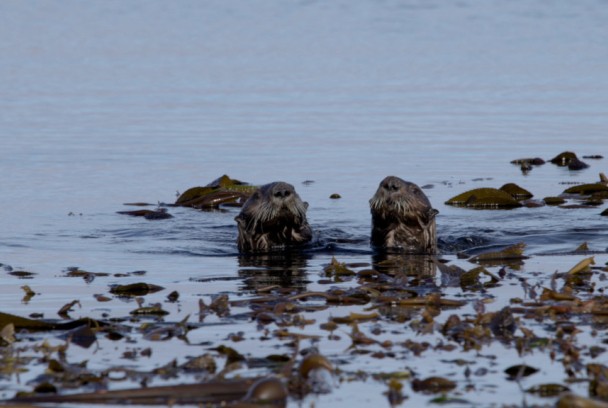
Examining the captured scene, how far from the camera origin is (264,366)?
17.3 feet

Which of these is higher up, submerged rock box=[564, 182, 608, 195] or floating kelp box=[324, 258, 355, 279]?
submerged rock box=[564, 182, 608, 195]

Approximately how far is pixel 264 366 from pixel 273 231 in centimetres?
434

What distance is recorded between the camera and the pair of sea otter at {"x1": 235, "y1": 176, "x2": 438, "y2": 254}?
915 cm

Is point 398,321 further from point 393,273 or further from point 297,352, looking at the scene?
point 393,273

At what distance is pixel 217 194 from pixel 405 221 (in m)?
3.34

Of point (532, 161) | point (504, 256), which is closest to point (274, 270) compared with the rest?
point (504, 256)

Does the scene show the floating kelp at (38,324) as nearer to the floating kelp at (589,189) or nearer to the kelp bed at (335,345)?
the kelp bed at (335,345)

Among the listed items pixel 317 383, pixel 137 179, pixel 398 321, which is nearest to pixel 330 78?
pixel 137 179

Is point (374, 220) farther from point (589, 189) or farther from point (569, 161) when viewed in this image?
point (569, 161)

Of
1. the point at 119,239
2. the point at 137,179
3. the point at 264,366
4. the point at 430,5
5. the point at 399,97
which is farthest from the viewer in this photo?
the point at 430,5

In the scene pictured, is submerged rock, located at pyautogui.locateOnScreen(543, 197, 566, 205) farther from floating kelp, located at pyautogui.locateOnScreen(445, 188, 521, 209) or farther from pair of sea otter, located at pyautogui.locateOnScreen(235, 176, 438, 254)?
pair of sea otter, located at pyautogui.locateOnScreen(235, 176, 438, 254)

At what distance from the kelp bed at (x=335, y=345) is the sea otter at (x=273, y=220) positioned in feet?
5.44

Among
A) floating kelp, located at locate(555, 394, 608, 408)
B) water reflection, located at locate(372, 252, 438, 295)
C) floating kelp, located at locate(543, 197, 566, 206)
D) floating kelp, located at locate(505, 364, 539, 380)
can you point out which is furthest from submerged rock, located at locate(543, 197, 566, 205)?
floating kelp, located at locate(555, 394, 608, 408)

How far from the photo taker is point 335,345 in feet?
18.5
